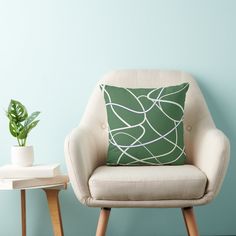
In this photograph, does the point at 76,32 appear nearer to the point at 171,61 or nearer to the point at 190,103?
the point at 171,61

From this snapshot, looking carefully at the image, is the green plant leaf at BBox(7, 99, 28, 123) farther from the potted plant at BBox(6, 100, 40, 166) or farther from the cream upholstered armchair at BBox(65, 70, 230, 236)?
the cream upholstered armchair at BBox(65, 70, 230, 236)

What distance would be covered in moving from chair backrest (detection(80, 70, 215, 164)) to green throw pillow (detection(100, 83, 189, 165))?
0.45 feet

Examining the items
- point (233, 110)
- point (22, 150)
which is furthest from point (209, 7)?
point (22, 150)

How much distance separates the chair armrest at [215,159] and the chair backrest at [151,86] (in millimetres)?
192

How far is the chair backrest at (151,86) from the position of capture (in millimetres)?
2223

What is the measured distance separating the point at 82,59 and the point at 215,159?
0.94 m

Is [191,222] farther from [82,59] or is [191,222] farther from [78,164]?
[82,59]

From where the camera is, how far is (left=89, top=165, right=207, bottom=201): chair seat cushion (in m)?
1.81

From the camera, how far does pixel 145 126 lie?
2.07 metres

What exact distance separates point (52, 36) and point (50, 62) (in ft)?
0.42

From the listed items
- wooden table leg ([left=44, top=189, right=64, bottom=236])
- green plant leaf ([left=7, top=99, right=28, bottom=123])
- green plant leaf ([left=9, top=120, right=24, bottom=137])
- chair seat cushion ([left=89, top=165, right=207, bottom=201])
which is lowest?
wooden table leg ([left=44, top=189, right=64, bottom=236])

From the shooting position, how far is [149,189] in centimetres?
181

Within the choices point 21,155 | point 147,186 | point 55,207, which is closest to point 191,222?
point 147,186

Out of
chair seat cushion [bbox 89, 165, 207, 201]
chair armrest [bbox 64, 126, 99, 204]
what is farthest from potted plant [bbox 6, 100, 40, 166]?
chair seat cushion [bbox 89, 165, 207, 201]
